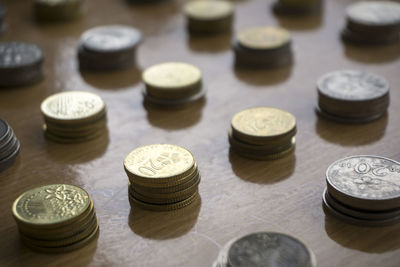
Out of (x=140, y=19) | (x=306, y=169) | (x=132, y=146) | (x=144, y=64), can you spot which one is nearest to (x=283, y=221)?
(x=306, y=169)

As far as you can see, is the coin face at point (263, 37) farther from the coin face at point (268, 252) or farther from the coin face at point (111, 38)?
the coin face at point (268, 252)

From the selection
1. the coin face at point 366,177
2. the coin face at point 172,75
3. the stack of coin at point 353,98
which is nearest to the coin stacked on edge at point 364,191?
the coin face at point 366,177

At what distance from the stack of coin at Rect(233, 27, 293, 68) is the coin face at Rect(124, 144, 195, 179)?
40.6 inches

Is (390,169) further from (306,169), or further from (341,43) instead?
(341,43)

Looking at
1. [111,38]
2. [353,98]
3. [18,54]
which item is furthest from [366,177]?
[18,54]

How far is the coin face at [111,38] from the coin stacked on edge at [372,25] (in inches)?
45.9

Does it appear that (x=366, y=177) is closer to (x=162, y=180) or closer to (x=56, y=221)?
(x=162, y=180)

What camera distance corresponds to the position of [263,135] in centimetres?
257

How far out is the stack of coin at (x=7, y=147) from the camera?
2590 millimetres

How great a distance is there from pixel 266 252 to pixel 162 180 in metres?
0.50

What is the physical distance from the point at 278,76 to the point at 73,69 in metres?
1.07

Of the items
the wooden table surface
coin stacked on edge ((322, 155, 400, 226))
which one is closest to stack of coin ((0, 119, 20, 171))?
the wooden table surface

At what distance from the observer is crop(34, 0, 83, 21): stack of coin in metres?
3.92

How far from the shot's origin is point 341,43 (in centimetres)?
357
